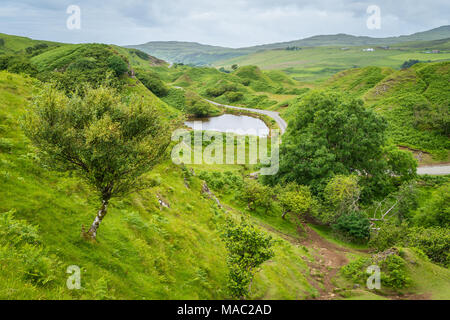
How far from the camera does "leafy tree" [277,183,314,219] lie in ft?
115

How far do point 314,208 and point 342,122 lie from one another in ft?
49.3

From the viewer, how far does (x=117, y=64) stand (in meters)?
95.3

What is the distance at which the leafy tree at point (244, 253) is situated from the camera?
14.5 metres

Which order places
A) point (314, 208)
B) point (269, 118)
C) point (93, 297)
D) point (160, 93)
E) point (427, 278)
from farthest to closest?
1. point (160, 93)
2. point (269, 118)
3. point (314, 208)
4. point (427, 278)
5. point (93, 297)

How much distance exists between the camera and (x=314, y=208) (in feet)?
120

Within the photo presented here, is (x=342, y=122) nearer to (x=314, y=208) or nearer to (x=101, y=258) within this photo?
(x=314, y=208)

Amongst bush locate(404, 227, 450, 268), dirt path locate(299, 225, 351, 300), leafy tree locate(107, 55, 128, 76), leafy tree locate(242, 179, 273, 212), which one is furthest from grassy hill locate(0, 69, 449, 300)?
leafy tree locate(107, 55, 128, 76)

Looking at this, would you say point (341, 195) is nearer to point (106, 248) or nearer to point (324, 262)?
point (324, 262)

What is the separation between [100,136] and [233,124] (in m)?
111

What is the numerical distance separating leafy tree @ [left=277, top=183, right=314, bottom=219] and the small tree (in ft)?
88.5

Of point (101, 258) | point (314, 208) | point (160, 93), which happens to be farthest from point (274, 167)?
point (160, 93)

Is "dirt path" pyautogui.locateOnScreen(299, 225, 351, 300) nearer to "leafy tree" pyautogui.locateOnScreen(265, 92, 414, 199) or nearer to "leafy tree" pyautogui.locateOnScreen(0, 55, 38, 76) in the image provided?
"leafy tree" pyautogui.locateOnScreen(265, 92, 414, 199)

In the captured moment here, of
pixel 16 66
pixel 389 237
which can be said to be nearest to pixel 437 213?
pixel 389 237

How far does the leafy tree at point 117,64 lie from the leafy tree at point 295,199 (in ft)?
269
